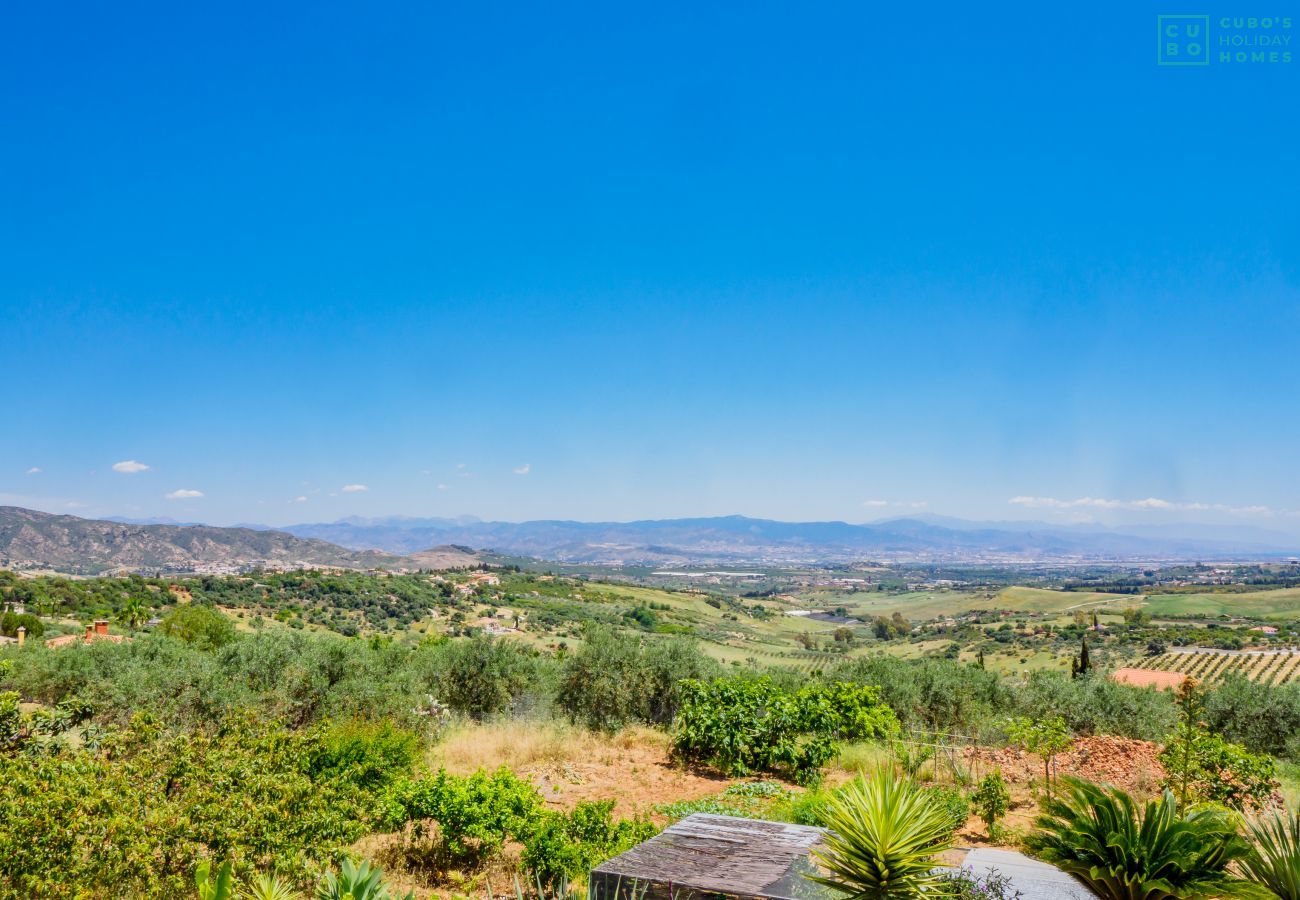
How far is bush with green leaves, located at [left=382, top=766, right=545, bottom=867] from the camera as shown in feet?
26.2

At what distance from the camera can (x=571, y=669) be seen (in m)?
17.9

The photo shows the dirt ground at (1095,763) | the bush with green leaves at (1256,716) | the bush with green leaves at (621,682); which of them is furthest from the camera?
the bush with green leaves at (1256,716)

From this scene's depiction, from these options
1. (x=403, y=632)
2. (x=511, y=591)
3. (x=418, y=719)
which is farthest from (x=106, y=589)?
(x=418, y=719)

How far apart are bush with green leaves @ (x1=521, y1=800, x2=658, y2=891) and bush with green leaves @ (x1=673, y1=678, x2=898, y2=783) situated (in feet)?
18.2

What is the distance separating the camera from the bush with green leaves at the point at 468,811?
7996 mm

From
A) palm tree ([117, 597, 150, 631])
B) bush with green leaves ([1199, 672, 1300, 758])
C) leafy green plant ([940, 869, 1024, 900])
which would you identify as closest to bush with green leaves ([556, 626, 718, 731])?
leafy green plant ([940, 869, 1024, 900])

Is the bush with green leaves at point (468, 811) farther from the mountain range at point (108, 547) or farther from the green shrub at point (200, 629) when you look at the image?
the mountain range at point (108, 547)

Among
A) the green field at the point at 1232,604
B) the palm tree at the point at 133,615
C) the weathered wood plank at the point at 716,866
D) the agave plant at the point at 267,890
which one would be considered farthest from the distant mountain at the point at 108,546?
the green field at the point at 1232,604

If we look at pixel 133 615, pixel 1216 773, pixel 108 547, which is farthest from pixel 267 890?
pixel 108 547

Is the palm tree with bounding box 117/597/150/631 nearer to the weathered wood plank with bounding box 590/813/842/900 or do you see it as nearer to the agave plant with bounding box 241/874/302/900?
the agave plant with bounding box 241/874/302/900

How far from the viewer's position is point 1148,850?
5.05 meters

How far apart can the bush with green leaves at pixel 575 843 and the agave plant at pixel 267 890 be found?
2225 mm

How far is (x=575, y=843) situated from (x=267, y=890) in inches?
148

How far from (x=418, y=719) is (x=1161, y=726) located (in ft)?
59.5
